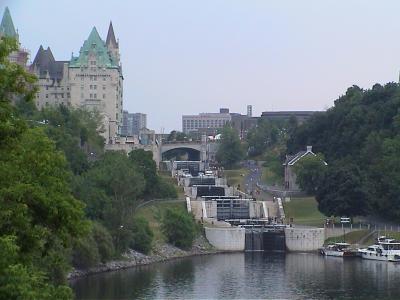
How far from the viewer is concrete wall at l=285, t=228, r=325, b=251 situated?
6312cm

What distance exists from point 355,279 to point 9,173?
33.8 m

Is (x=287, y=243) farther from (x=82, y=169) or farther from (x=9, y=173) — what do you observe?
(x=9, y=173)

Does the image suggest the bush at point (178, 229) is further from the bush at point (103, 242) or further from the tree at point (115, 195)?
the bush at point (103, 242)

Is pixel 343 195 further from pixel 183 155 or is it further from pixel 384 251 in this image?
pixel 183 155

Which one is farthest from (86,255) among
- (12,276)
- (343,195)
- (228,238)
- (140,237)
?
(12,276)

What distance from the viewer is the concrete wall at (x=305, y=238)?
63.1 metres

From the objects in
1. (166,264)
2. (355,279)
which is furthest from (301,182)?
(355,279)

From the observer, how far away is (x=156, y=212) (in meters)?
65.6

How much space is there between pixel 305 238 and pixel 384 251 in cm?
688

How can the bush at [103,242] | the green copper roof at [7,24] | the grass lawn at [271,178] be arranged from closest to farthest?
the bush at [103,242] → the grass lawn at [271,178] → the green copper roof at [7,24]

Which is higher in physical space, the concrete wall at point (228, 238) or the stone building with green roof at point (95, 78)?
the stone building with green roof at point (95, 78)

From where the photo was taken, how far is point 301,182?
74.9m

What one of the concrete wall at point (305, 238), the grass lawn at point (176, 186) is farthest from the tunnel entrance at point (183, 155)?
the concrete wall at point (305, 238)

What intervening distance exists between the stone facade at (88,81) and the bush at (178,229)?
44241 mm
